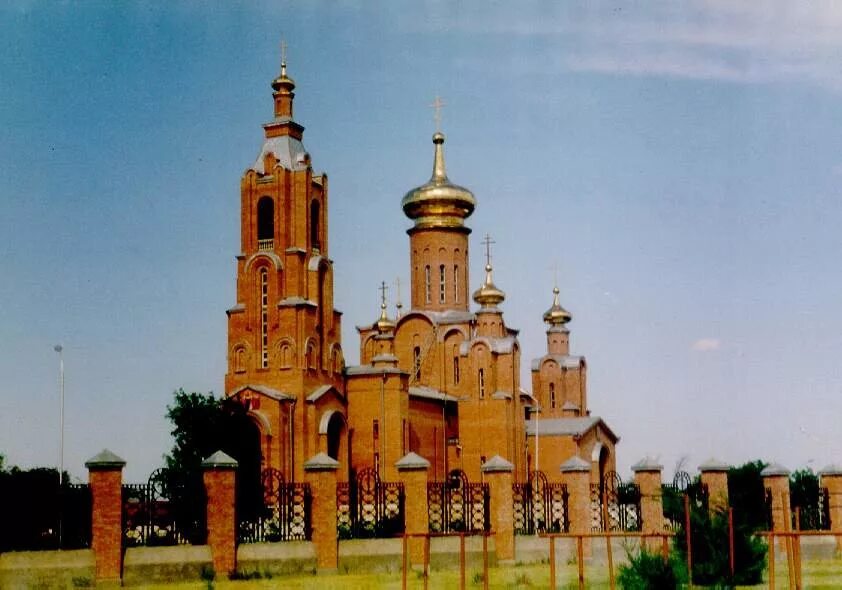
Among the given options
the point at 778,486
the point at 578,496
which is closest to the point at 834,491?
the point at 778,486

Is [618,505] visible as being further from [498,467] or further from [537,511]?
[498,467]

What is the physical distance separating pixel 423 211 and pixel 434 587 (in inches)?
1358

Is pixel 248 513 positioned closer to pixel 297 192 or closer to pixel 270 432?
pixel 270 432

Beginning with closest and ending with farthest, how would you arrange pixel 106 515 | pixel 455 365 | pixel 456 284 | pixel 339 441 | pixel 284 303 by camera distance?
pixel 106 515 < pixel 284 303 < pixel 339 441 < pixel 455 365 < pixel 456 284

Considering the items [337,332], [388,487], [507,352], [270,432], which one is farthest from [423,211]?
[388,487]

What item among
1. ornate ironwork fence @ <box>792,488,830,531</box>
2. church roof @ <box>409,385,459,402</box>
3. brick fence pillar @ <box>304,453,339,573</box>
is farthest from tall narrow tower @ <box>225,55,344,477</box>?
brick fence pillar @ <box>304,453,339,573</box>

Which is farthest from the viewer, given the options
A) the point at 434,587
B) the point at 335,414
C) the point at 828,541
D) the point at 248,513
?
the point at 335,414

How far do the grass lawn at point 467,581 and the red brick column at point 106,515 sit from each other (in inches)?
25.8

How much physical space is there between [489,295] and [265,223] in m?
11.7

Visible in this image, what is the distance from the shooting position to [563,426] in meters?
50.2

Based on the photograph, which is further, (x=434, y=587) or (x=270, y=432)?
(x=270, y=432)

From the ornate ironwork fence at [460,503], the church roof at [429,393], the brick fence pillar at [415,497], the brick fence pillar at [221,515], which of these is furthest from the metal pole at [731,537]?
the church roof at [429,393]

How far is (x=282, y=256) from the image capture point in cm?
3931

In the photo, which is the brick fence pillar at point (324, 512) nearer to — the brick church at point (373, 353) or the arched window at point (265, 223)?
the brick church at point (373, 353)
